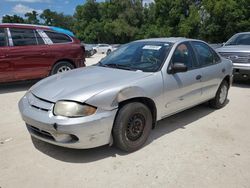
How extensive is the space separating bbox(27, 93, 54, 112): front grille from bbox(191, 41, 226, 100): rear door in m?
2.88

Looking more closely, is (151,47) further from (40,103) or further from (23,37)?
(23,37)

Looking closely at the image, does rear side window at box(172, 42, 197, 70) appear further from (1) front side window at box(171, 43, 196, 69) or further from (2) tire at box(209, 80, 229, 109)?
(2) tire at box(209, 80, 229, 109)

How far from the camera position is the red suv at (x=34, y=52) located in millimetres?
7355

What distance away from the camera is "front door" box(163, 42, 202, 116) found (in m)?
4.46

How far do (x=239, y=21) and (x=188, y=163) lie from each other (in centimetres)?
3635

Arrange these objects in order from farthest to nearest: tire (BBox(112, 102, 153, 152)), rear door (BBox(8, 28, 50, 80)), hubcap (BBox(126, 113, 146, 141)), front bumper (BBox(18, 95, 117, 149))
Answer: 1. rear door (BBox(8, 28, 50, 80))
2. hubcap (BBox(126, 113, 146, 141))
3. tire (BBox(112, 102, 153, 152))
4. front bumper (BBox(18, 95, 117, 149))

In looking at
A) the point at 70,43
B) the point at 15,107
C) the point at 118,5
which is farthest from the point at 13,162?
the point at 118,5

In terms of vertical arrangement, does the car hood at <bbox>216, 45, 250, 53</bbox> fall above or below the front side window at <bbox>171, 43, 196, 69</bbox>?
below

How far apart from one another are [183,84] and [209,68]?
1.06 metres

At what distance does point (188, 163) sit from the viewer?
3.70 m

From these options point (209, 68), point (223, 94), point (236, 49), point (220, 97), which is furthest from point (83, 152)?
point (236, 49)

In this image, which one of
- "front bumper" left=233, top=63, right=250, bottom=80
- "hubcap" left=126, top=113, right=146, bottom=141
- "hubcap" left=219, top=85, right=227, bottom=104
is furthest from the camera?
"front bumper" left=233, top=63, right=250, bottom=80

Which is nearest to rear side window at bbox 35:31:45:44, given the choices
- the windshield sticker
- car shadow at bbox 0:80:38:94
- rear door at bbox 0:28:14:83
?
rear door at bbox 0:28:14:83

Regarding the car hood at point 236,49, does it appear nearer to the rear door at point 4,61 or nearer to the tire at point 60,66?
the tire at point 60,66
